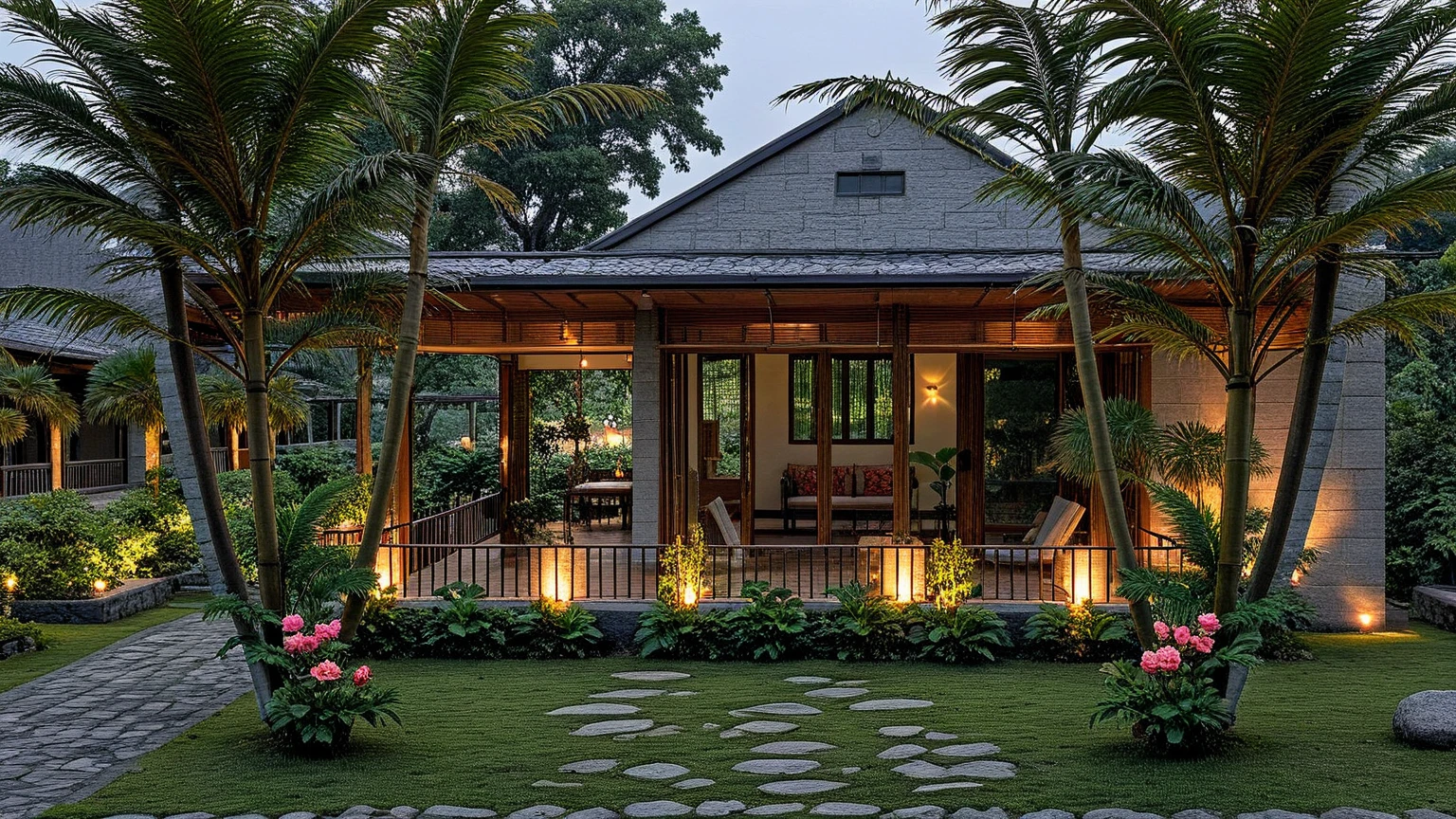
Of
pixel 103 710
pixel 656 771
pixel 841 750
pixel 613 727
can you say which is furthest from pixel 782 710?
pixel 103 710

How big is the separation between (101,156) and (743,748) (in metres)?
5.22

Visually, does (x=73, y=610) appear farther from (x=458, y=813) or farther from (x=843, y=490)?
(x=843, y=490)

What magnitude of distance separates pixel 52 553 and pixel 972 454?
33.8ft

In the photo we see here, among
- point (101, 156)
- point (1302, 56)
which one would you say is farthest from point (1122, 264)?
point (101, 156)

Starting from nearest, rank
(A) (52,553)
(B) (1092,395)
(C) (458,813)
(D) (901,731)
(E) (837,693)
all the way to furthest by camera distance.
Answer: (C) (458,813) < (B) (1092,395) < (D) (901,731) < (E) (837,693) < (A) (52,553)

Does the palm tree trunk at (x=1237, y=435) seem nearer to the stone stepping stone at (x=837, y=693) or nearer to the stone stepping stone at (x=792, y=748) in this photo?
the stone stepping stone at (x=792, y=748)

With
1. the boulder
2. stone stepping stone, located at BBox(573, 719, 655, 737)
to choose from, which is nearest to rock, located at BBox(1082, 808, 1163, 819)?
the boulder

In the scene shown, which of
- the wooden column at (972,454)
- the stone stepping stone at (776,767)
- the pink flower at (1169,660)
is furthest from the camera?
the wooden column at (972,454)

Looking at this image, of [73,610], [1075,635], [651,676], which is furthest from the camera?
[73,610]

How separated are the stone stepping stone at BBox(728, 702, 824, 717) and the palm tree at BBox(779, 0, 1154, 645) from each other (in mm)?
2318

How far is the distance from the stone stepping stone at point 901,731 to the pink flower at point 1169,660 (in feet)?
5.47

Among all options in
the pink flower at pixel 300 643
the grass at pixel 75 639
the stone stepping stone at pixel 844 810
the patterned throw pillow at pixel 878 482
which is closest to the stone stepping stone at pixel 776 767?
the stone stepping stone at pixel 844 810

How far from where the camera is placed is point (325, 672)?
6.45 meters

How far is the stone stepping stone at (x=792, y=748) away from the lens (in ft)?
22.2
